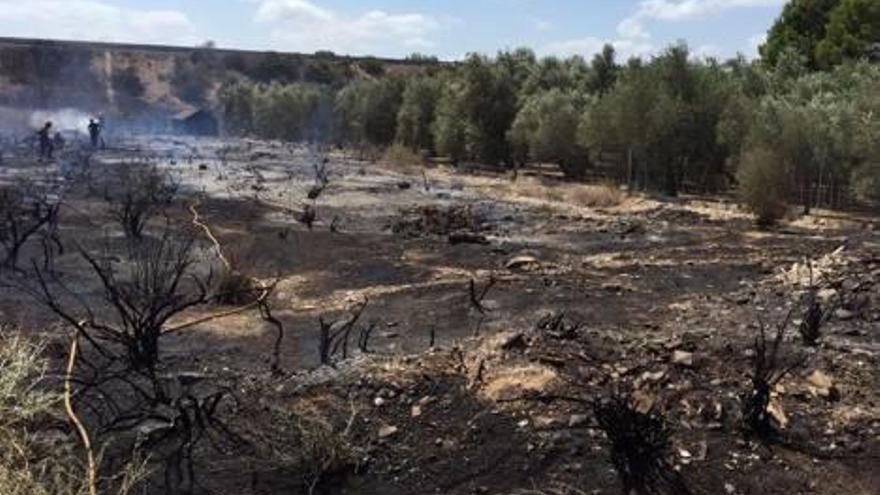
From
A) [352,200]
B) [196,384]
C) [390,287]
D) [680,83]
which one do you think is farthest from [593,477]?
[680,83]

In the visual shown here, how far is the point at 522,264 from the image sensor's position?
727 inches

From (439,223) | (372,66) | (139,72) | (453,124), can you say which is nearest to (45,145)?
(453,124)

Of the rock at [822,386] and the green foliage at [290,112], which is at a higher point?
the green foliage at [290,112]

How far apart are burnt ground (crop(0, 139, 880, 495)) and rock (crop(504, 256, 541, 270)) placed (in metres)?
0.06

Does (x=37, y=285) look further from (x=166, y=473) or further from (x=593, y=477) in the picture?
(x=593, y=477)

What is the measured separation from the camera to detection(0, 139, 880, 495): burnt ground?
7914 mm

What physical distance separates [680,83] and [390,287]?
883 inches

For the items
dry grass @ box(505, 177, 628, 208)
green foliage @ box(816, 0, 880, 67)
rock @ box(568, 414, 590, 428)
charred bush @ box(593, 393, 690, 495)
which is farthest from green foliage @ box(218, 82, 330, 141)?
charred bush @ box(593, 393, 690, 495)

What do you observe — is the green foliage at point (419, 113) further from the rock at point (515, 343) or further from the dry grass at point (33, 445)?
the dry grass at point (33, 445)

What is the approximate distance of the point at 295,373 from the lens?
10.3 metres

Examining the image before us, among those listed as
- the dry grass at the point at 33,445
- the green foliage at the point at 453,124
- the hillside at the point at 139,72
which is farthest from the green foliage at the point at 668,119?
the hillside at the point at 139,72

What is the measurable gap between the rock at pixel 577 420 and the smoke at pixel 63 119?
74.9m

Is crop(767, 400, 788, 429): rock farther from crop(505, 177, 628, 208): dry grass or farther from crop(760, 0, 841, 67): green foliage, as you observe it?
crop(760, 0, 841, 67): green foliage

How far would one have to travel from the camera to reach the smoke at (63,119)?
79.7m
